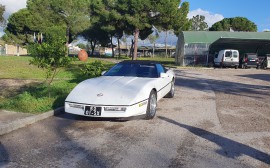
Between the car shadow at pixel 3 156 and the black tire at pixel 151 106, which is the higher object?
the black tire at pixel 151 106

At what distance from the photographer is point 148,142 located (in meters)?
4.57

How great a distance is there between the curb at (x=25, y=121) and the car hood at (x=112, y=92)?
854mm

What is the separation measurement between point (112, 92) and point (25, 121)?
189cm

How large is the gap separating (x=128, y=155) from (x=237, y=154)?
1661 millimetres

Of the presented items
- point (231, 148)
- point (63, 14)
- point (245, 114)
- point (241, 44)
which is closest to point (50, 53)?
point (231, 148)

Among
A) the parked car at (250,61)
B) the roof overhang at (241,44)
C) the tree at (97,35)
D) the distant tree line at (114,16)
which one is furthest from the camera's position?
the tree at (97,35)

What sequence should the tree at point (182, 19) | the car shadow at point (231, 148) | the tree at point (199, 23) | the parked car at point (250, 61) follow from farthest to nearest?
the tree at point (199, 23), the tree at point (182, 19), the parked car at point (250, 61), the car shadow at point (231, 148)

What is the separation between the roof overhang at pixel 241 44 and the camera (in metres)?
30.7

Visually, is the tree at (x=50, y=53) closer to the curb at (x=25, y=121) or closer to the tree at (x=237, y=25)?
the curb at (x=25, y=121)

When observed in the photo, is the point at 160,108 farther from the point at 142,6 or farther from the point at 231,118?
the point at 142,6

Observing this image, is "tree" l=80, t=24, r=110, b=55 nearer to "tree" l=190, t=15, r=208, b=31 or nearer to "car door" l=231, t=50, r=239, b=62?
"car door" l=231, t=50, r=239, b=62

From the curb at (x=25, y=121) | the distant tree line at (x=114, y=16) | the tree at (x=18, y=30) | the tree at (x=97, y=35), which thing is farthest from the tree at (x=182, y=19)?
the tree at (x=18, y=30)

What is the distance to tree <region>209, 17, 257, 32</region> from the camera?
70.2 metres

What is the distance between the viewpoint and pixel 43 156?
3926 mm
